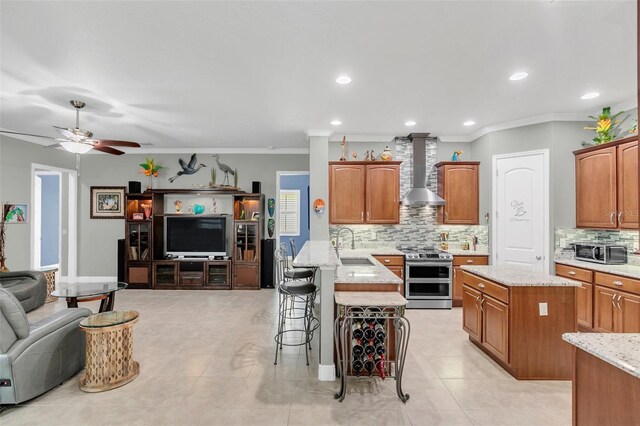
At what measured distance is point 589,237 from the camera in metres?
4.18

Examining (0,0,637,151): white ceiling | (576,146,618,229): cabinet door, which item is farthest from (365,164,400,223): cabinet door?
(576,146,618,229): cabinet door

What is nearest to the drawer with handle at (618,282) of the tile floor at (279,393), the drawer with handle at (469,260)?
the tile floor at (279,393)

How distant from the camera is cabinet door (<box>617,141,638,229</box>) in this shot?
342 centimetres

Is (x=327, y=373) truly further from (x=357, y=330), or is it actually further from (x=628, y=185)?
(x=628, y=185)

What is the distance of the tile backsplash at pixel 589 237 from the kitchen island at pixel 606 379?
10.4ft

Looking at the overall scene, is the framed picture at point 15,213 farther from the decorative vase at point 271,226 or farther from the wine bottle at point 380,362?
the wine bottle at point 380,362

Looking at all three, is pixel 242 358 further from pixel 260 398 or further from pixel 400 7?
pixel 400 7

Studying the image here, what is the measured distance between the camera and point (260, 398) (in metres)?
2.49

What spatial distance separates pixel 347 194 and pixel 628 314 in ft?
12.1

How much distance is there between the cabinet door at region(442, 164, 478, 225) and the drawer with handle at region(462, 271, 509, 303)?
196 cm

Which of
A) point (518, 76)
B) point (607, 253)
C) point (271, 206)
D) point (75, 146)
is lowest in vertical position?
point (607, 253)

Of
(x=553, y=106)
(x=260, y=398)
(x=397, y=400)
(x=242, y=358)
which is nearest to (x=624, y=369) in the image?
(x=397, y=400)

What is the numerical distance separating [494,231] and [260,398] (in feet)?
13.7

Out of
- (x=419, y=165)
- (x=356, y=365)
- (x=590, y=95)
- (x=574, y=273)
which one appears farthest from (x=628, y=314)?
(x=419, y=165)
